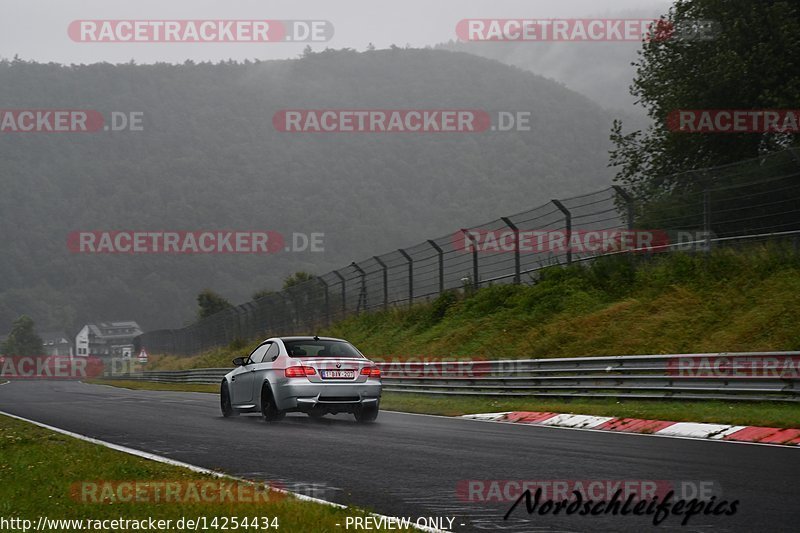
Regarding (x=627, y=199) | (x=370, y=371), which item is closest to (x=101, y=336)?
(x=627, y=199)

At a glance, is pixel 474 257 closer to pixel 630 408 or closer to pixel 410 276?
pixel 410 276

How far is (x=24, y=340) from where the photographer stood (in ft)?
499

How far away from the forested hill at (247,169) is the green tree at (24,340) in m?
9.38

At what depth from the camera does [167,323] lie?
155m

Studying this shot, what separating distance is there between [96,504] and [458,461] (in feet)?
12.7

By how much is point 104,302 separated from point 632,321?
147787 millimetres

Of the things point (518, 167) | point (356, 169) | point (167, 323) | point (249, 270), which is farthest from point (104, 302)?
point (518, 167)

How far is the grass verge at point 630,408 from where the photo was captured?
1306 cm

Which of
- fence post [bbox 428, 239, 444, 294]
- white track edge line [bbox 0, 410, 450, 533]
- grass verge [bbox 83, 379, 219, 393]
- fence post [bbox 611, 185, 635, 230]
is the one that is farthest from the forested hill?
white track edge line [bbox 0, 410, 450, 533]

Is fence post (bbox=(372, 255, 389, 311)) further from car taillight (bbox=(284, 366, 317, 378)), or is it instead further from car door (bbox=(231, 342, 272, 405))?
car taillight (bbox=(284, 366, 317, 378))

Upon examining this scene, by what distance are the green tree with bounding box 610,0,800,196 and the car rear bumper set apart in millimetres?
13171

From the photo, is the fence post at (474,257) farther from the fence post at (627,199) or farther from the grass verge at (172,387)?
the grass verge at (172,387)

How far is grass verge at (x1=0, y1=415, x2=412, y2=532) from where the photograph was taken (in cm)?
642

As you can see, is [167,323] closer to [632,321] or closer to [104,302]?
[104,302]
